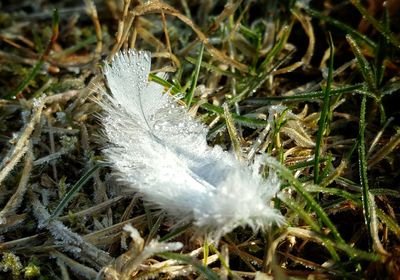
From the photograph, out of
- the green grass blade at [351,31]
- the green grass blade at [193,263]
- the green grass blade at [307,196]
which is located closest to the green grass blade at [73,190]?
the green grass blade at [193,263]

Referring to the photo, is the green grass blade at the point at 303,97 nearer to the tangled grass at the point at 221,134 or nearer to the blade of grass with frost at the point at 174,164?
the tangled grass at the point at 221,134

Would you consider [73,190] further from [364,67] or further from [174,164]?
[364,67]

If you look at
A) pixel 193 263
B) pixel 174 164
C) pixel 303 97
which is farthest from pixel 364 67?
pixel 193 263

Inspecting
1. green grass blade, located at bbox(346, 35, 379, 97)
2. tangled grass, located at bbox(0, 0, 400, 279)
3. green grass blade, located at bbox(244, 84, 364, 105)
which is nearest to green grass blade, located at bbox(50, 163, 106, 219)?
tangled grass, located at bbox(0, 0, 400, 279)

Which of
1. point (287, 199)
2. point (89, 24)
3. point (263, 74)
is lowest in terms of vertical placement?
point (287, 199)

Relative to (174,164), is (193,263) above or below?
below

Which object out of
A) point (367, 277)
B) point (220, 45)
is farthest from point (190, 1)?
point (367, 277)

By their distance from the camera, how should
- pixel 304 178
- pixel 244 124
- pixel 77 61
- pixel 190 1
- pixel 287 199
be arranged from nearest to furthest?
1. pixel 287 199
2. pixel 304 178
3. pixel 244 124
4. pixel 77 61
5. pixel 190 1

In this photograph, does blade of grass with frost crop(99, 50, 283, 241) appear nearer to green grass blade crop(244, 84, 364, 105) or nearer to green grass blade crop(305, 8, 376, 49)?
green grass blade crop(244, 84, 364, 105)

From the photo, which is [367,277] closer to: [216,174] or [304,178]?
[304,178]
